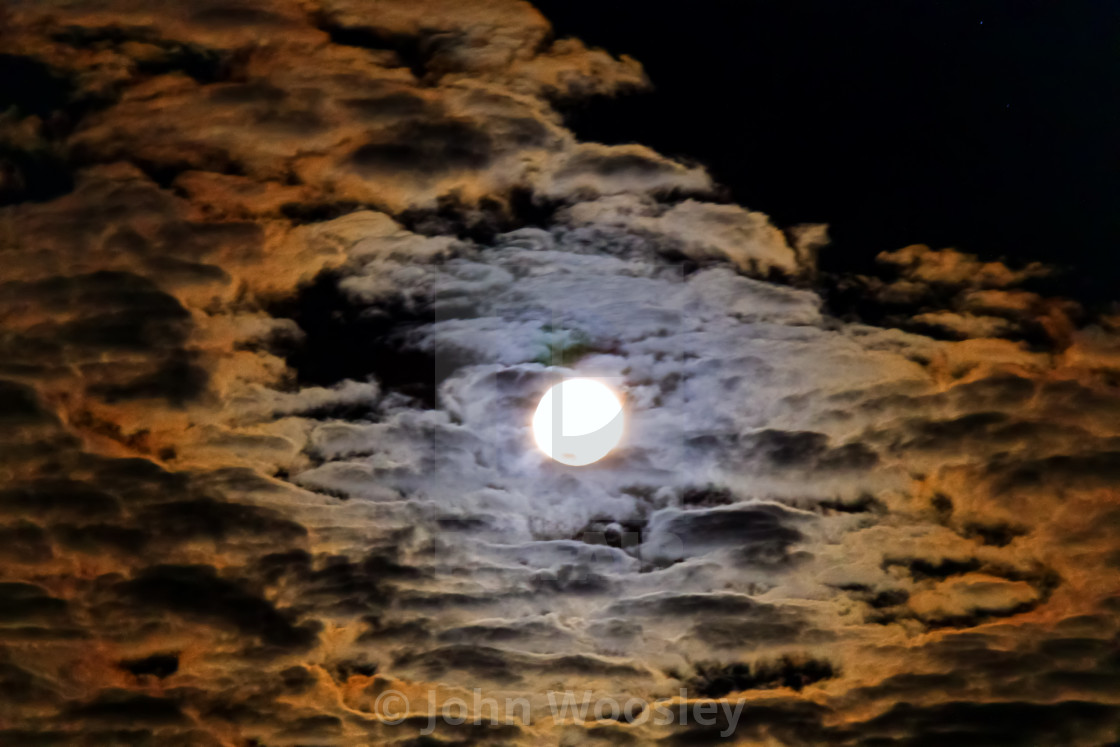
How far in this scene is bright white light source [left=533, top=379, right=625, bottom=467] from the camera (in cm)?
213

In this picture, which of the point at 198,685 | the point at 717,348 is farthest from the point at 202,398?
the point at 717,348

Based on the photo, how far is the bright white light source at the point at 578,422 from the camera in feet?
6.98

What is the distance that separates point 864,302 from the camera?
2.16 m

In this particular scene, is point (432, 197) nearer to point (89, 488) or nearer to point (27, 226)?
point (27, 226)

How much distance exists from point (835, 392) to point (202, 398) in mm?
1953

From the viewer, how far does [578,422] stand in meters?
2.13

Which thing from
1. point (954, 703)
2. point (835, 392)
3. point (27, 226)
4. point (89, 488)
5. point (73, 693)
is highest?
point (27, 226)

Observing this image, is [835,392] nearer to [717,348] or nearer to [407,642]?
[717,348]

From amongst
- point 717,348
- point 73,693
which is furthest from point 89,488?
point 717,348

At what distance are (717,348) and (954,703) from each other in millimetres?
1296

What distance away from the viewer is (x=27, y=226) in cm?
208

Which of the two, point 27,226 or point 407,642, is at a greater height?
point 27,226

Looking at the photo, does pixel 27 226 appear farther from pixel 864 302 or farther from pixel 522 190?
pixel 864 302

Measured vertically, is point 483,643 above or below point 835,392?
below
